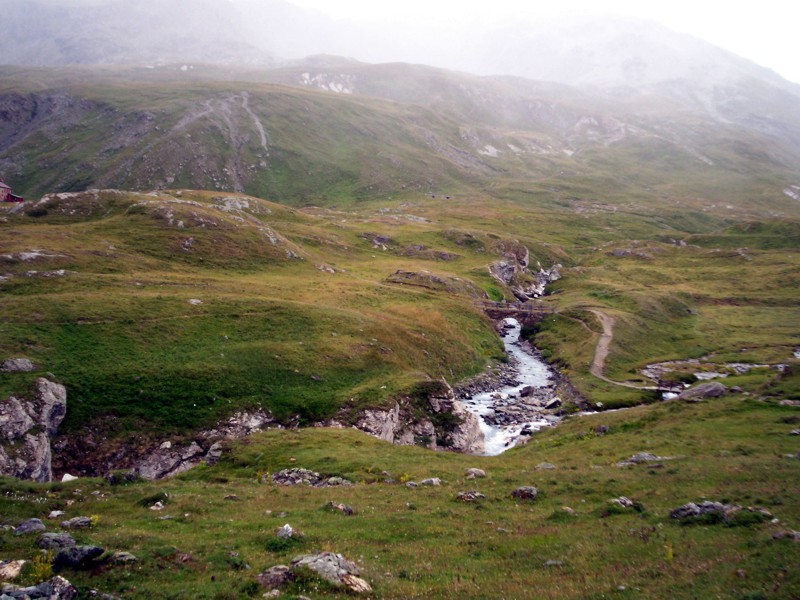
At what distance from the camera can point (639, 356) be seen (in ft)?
284

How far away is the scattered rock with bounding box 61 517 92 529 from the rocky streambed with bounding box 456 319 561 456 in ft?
137

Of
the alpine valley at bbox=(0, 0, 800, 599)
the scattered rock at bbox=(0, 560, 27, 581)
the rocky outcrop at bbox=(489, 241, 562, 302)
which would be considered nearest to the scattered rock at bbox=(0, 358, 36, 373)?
the alpine valley at bbox=(0, 0, 800, 599)

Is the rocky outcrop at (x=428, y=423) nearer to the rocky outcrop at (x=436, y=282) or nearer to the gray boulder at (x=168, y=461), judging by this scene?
the gray boulder at (x=168, y=461)

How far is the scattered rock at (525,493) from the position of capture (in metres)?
28.7

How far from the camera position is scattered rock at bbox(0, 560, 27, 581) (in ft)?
48.8

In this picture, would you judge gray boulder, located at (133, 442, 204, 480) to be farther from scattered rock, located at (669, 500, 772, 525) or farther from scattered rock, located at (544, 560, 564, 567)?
scattered rock, located at (669, 500, 772, 525)

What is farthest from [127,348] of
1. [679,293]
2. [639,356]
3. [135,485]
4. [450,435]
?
[679,293]

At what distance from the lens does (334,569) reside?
1705 cm

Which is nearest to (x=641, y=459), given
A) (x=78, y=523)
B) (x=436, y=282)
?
(x=78, y=523)

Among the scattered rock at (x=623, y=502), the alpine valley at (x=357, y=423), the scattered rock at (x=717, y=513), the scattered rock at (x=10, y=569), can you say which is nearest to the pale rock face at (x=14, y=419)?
the alpine valley at (x=357, y=423)

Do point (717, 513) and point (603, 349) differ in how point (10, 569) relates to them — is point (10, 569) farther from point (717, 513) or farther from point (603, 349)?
Result: point (603, 349)

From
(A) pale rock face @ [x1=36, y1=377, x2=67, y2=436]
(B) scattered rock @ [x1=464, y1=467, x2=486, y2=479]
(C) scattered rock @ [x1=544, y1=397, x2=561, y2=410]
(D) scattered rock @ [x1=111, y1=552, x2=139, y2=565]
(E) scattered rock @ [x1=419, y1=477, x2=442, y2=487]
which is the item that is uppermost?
(D) scattered rock @ [x1=111, y1=552, x2=139, y2=565]

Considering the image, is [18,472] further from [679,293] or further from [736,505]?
[679,293]

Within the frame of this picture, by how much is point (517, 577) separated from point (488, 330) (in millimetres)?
79536
